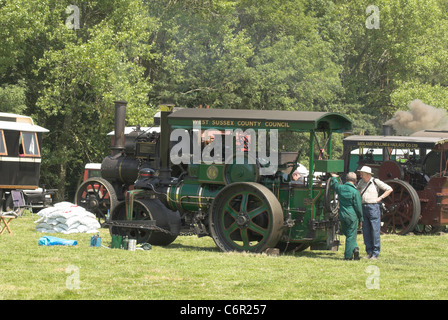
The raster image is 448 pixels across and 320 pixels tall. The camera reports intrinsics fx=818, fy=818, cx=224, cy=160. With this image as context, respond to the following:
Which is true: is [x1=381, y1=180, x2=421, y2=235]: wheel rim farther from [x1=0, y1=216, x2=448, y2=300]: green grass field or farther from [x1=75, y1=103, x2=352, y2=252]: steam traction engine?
[x1=75, y1=103, x2=352, y2=252]: steam traction engine

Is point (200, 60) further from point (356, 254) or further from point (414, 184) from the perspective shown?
point (356, 254)

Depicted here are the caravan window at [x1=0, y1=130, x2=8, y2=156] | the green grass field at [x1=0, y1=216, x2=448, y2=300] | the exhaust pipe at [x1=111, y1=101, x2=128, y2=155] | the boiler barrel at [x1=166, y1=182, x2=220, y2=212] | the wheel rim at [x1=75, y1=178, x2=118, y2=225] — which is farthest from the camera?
the caravan window at [x1=0, y1=130, x2=8, y2=156]

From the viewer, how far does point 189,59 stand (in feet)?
107

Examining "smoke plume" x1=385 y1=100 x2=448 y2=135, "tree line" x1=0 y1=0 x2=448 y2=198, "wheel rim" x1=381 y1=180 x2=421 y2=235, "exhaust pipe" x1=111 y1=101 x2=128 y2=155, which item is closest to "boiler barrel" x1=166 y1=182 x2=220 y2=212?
"exhaust pipe" x1=111 y1=101 x2=128 y2=155

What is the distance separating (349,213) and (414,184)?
7.26 metres

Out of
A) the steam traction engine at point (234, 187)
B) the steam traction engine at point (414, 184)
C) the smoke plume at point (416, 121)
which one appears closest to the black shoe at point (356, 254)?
the steam traction engine at point (234, 187)

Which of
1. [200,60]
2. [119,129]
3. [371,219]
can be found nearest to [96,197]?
[119,129]

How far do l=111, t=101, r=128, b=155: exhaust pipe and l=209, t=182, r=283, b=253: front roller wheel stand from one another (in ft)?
15.0

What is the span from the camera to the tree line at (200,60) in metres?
27.4

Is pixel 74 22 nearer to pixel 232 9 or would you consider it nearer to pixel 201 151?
pixel 232 9

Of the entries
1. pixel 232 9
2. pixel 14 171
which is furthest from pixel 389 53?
pixel 14 171

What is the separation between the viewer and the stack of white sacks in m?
15.9

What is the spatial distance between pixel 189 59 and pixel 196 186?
19.8 m
